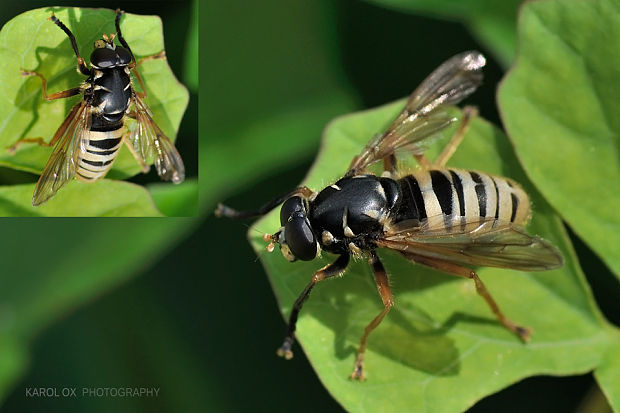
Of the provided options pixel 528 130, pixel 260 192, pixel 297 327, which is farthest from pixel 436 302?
pixel 260 192

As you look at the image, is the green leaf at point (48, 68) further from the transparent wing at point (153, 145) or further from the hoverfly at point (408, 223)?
the hoverfly at point (408, 223)

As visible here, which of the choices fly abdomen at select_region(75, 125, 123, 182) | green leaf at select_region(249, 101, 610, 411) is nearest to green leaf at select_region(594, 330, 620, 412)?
green leaf at select_region(249, 101, 610, 411)

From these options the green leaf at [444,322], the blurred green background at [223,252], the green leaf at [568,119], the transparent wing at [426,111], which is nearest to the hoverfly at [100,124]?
the blurred green background at [223,252]

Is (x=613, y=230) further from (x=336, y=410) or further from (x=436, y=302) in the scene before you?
(x=336, y=410)

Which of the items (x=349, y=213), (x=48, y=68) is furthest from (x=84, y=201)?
(x=349, y=213)

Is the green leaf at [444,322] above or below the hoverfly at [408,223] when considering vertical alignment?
below

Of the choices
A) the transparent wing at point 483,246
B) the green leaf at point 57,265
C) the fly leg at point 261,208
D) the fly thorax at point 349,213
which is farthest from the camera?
the green leaf at point 57,265

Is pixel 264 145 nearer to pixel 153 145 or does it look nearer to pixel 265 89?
pixel 265 89
